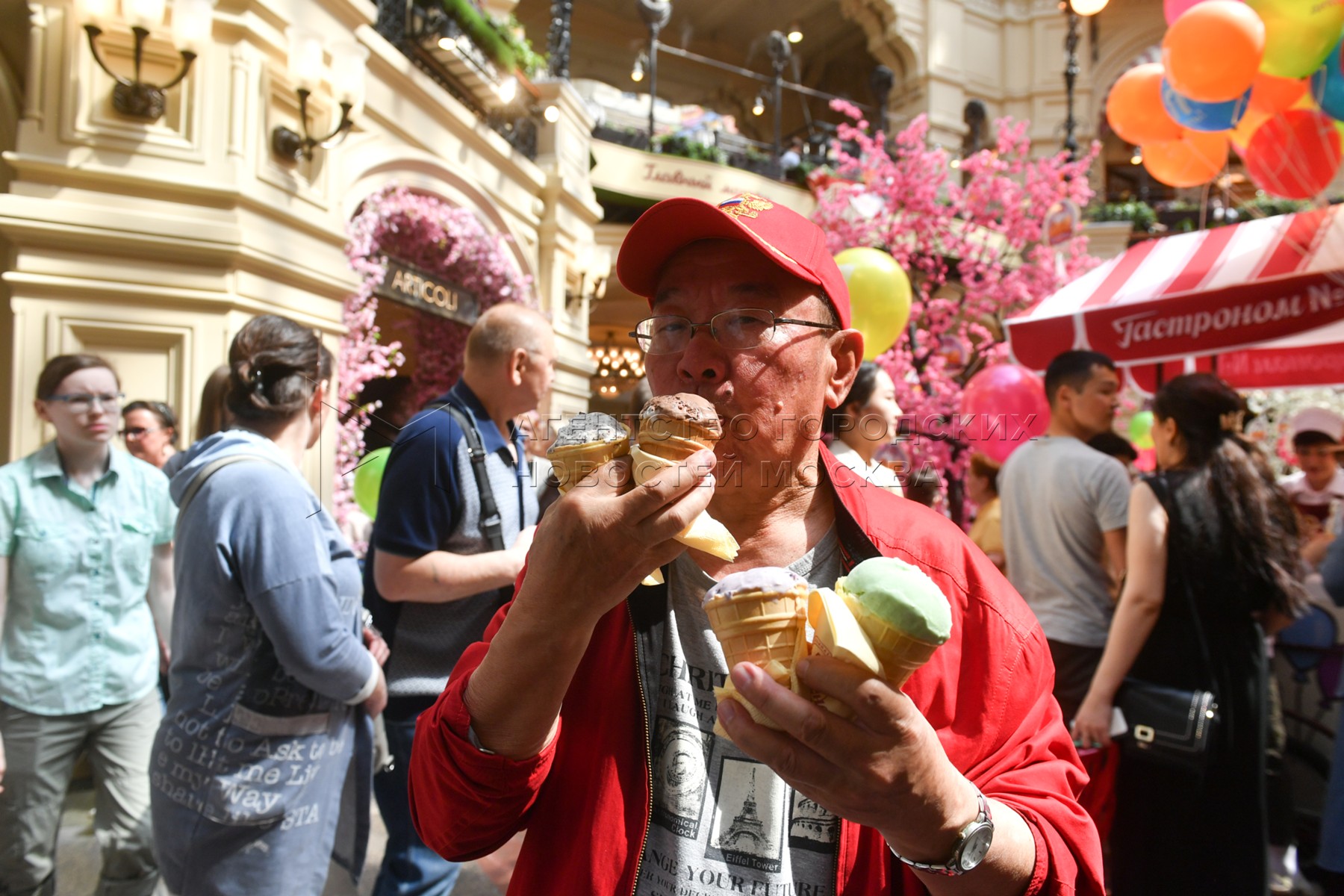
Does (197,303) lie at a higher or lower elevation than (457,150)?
lower

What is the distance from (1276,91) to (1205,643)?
14.7 ft

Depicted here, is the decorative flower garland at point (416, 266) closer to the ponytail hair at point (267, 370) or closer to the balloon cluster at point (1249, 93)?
the ponytail hair at point (267, 370)

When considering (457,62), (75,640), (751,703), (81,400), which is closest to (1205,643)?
(751,703)

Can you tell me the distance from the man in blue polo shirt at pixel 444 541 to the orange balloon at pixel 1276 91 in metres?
5.53

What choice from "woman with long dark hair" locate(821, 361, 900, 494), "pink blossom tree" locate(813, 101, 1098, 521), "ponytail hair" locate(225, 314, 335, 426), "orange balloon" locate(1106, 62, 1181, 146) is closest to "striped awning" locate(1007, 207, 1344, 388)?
"orange balloon" locate(1106, 62, 1181, 146)

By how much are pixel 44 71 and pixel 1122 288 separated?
279 inches

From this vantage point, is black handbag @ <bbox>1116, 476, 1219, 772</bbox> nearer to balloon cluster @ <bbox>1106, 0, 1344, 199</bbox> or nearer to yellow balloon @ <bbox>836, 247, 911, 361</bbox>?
yellow balloon @ <bbox>836, 247, 911, 361</bbox>

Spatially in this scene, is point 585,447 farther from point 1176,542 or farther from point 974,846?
point 1176,542

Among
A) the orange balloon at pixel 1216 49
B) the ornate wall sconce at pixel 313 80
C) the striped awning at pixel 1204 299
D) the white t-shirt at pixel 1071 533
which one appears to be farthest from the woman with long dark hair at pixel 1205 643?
the ornate wall sconce at pixel 313 80

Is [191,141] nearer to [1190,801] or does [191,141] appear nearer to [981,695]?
[981,695]

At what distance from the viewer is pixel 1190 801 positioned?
2.86 metres

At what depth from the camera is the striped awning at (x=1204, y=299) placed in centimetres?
447

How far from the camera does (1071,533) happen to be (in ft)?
11.3

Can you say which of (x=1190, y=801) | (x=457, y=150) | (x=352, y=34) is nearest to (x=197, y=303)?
(x=352, y=34)
